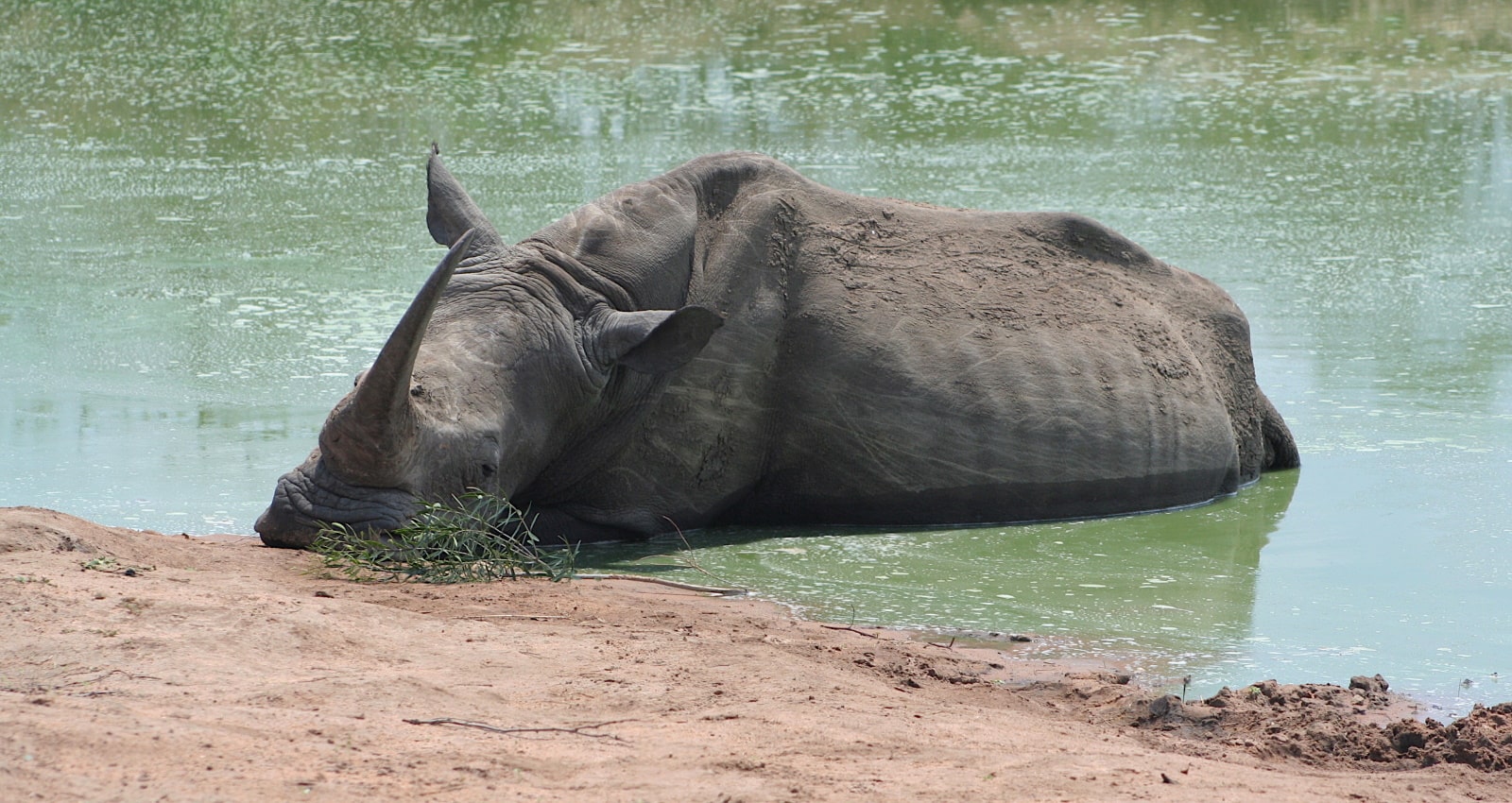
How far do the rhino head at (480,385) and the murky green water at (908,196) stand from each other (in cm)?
79

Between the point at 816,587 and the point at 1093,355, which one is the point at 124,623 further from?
the point at 1093,355

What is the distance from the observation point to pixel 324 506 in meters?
6.58

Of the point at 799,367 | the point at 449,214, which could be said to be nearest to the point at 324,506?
the point at 449,214

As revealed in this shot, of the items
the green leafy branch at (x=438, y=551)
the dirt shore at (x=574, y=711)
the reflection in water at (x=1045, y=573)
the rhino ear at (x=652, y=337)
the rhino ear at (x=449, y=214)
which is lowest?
the reflection in water at (x=1045, y=573)

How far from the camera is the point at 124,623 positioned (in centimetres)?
491

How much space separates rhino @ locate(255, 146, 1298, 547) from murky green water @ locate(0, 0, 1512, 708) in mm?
334

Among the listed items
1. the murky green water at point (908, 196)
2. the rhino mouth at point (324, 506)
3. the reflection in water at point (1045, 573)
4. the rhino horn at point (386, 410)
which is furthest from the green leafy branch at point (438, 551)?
the murky green water at point (908, 196)

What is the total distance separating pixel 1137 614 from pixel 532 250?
291cm

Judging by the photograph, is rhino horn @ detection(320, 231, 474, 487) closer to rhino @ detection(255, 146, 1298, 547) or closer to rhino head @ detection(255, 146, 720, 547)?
rhino head @ detection(255, 146, 720, 547)

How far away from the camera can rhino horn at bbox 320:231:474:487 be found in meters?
5.99

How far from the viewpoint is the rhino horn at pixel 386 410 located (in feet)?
19.6

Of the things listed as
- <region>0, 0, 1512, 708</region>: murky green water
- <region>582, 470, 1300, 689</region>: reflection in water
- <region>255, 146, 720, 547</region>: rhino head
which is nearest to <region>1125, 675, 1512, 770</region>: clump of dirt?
<region>0, 0, 1512, 708</region>: murky green water

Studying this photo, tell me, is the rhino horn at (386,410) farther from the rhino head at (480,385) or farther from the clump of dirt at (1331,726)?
the clump of dirt at (1331,726)

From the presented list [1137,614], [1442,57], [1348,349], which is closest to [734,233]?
[1137,614]
